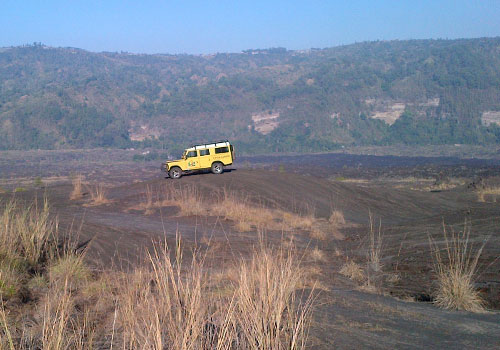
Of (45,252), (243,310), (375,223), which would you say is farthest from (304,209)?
(243,310)

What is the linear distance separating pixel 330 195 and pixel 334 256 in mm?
16699

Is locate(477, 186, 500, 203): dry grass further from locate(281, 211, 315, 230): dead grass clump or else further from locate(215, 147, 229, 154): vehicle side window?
locate(215, 147, 229, 154): vehicle side window

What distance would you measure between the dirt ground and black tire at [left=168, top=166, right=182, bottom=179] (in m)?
1.52

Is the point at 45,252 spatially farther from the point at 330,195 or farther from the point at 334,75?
the point at 334,75

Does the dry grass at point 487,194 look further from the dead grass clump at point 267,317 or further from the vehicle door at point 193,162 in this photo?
the dead grass clump at point 267,317

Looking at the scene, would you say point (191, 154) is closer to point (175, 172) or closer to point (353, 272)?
point (175, 172)

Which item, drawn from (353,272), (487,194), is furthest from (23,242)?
(487,194)

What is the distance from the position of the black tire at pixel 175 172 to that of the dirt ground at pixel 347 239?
1522mm

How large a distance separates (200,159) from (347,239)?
15331mm

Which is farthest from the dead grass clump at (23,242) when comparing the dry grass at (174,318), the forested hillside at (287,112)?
the forested hillside at (287,112)

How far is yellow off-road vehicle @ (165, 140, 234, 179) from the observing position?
116ft

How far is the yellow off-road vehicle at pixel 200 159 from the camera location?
35.3 m

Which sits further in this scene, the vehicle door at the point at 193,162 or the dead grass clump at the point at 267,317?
the vehicle door at the point at 193,162

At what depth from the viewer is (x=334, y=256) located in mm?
17453
